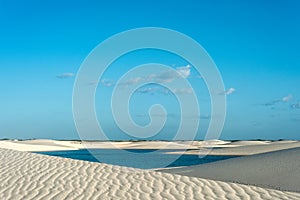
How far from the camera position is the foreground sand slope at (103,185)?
339 inches

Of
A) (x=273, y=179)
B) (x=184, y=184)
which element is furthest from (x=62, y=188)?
(x=273, y=179)

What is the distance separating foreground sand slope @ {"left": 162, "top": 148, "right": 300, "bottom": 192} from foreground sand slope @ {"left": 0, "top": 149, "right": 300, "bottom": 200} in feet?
8.68

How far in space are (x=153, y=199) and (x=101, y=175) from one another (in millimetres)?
2656

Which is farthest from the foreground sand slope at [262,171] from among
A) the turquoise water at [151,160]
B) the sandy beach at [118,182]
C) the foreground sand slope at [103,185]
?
the turquoise water at [151,160]

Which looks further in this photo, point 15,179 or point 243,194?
point 15,179

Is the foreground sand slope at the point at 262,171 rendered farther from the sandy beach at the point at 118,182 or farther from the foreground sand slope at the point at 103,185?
the foreground sand slope at the point at 103,185

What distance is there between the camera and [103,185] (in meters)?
9.48

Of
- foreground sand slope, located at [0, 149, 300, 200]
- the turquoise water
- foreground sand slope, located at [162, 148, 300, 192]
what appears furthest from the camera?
the turquoise water

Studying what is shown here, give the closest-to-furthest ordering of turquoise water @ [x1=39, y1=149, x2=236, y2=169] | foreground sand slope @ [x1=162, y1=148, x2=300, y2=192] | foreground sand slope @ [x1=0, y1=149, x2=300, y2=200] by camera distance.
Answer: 1. foreground sand slope @ [x1=0, y1=149, x2=300, y2=200]
2. foreground sand slope @ [x1=162, y1=148, x2=300, y2=192]
3. turquoise water @ [x1=39, y1=149, x2=236, y2=169]

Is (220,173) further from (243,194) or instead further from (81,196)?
(81,196)

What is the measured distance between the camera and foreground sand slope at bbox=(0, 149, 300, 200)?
28.3 ft

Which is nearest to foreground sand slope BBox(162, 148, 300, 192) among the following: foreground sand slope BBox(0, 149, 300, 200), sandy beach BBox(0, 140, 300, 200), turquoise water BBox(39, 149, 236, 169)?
sandy beach BBox(0, 140, 300, 200)

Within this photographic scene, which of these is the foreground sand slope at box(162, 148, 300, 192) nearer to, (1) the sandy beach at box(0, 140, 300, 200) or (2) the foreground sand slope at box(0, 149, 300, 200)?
(1) the sandy beach at box(0, 140, 300, 200)

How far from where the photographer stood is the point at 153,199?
832 cm
